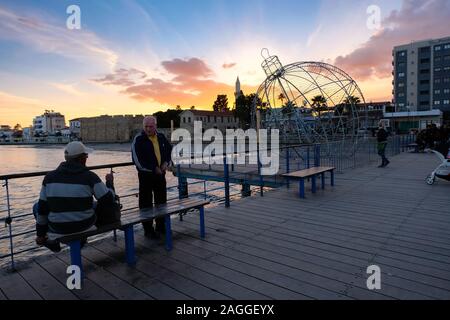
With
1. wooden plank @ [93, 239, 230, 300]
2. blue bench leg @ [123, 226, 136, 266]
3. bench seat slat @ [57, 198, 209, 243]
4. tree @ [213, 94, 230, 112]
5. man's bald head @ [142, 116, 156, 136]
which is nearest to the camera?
wooden plank @ [93, 239, 230, 300]

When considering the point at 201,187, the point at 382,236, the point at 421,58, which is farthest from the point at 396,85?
the point at 382,236

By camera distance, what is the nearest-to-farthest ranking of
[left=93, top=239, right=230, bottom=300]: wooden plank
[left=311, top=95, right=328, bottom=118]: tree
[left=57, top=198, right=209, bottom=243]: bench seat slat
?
1. [left=93, top=239, right=230, bottom=300]: wooden plank
2. [left=57, top=198, right=209, bottom=243]: bench seat slat
3. [left=311, top=95, right=328, bottom=118]: tree

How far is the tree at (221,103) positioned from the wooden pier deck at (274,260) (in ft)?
338

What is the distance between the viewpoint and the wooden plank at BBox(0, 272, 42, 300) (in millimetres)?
3100

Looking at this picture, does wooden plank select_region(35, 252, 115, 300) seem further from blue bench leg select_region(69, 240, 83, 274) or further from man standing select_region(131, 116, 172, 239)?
man standing select_region(131, 116, 172, 239)

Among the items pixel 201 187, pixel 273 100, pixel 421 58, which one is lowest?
pixel 201 187

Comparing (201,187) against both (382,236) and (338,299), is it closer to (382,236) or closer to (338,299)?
(382,236)

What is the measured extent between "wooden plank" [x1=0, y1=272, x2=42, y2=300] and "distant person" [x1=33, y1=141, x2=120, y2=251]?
46 cm


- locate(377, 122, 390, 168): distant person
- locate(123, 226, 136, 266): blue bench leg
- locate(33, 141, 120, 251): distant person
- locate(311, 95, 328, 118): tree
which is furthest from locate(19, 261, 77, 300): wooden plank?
locate(377, 122, 390, 168): distant person

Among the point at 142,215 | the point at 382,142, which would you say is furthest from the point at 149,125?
the point at 382,142

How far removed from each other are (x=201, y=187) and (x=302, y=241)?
45.9 ft

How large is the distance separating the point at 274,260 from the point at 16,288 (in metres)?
2.87

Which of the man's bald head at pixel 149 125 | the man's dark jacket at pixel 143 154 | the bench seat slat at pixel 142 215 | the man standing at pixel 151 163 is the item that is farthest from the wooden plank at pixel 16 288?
the man's bald head at pixel 149 125
